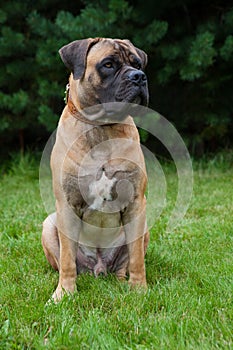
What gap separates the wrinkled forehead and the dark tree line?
328 cm

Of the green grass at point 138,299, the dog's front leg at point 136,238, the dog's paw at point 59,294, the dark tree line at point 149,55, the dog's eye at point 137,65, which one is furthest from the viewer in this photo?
the dark tree line at point 149,55

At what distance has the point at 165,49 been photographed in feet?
20.9

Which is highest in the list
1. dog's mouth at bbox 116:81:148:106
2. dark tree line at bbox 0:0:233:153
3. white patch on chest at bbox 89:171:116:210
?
dog's mouth at bbox 116:81:148:106

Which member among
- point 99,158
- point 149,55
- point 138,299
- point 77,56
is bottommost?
point 149,55

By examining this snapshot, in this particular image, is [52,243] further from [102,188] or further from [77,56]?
[77,56]

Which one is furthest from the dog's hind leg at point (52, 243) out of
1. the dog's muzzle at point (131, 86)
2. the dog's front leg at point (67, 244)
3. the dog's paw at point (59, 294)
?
the dog's muzzle at point (131, 86)

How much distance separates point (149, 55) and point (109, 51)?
3963mm

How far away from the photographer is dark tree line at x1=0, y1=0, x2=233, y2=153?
20.2 ft

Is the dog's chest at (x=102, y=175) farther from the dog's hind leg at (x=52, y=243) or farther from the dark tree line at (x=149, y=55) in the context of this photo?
the dark tree line at (x=149, y=55)

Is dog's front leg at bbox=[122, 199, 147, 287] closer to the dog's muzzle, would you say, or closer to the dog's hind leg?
the dog's hind leg

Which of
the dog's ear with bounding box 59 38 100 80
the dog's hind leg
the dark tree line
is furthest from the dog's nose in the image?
the dark tree line

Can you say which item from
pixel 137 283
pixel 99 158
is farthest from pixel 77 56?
pixel 137 283

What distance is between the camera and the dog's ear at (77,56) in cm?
277

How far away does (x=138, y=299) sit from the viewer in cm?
245
